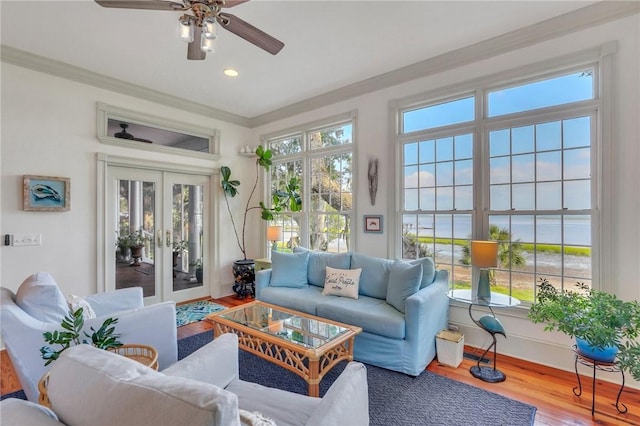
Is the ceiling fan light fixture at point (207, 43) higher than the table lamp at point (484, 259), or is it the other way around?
the ceiling fan light fixture at point (207, 43)

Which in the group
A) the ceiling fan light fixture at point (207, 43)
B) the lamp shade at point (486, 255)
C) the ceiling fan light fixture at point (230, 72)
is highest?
the ceiling fan light fixture at point (230, 72)

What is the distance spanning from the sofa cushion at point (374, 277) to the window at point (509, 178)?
1.67 feet

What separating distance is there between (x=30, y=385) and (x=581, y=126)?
4482 millimetres

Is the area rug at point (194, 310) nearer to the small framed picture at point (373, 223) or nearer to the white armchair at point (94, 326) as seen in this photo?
the white armchair at point (94, 326)

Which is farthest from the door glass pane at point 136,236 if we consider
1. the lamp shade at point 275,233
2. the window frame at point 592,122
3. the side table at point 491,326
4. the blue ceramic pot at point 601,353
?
the blue ceramic pot at point 601,353

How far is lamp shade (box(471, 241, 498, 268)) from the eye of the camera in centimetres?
260

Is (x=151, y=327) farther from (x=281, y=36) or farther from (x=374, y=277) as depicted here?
(x=281, y=36)

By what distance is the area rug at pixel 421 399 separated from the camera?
200 centimetres

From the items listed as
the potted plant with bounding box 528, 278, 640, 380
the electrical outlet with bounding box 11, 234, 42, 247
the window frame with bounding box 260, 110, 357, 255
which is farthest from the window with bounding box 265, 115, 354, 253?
the electrical outlet with bounding box 11, 234, 42, 247

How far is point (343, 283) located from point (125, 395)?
2.67m

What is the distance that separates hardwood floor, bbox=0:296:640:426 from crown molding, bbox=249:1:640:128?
9.66 ft

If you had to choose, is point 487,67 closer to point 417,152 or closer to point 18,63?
point 417,152

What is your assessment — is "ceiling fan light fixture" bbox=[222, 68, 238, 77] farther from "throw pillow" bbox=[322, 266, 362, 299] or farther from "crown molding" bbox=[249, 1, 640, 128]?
"throw pillow" bbox=[322, 266, 362, 299]

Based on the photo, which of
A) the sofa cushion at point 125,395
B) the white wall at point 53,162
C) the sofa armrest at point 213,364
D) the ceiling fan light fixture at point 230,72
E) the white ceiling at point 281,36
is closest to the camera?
the sofa cushion at point 125,395
